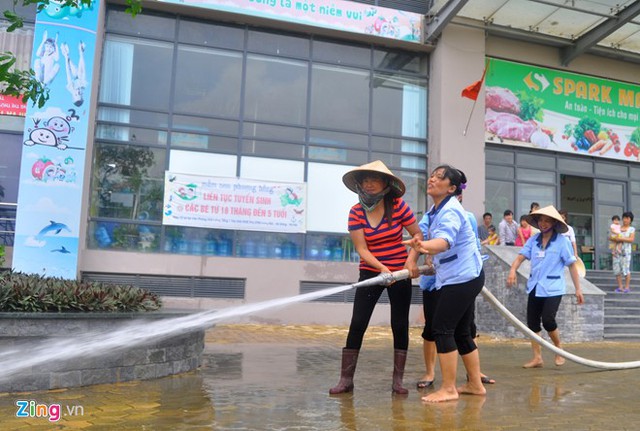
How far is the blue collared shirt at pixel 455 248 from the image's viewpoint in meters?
4.26

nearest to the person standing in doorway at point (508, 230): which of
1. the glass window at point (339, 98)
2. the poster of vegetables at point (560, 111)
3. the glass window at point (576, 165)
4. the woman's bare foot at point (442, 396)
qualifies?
the poster of vegetables at point (560, 111)

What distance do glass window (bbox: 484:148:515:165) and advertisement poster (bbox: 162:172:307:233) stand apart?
5.13m

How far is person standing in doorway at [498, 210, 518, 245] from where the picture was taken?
12898mm

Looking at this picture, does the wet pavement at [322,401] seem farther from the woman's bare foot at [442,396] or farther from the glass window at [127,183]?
the glass window at [127,183]

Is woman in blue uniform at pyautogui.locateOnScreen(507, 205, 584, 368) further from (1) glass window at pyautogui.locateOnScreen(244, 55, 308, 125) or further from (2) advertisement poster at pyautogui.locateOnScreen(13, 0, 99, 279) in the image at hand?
(2) advertisement poster at pyautogui.locateOnScreen(13, 0, 99, 279)

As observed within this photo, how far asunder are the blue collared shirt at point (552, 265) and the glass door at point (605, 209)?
10268mm

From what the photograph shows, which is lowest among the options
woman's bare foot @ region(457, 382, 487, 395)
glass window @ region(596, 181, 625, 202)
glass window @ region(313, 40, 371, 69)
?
woman's bare foot @ region(457, 382, 487, 395)

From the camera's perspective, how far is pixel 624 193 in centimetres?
1577

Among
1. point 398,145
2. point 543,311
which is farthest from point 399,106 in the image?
point 543,311

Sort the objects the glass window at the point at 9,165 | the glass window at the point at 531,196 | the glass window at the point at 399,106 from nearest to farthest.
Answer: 1. the glass window at the point at 9,165
2. the glass window at the point at 399,106
3. the glass window at the point at 531,196

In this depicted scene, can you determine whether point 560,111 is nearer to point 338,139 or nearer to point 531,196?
point 531,196

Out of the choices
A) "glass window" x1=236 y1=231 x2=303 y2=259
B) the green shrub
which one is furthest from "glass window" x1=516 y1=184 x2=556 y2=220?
the green shrub

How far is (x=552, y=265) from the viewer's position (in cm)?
632

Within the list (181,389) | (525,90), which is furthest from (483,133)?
(181,389)
